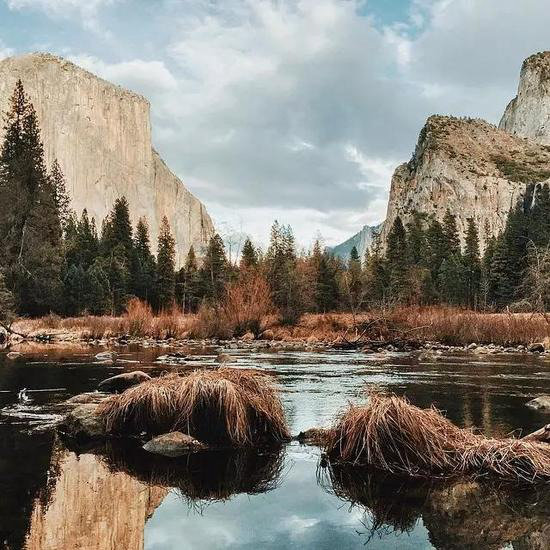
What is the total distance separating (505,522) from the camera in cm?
718

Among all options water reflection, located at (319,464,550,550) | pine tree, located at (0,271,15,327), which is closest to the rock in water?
water reflection, located at (319,464,550,550)

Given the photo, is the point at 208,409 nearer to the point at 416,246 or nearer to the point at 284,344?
the point at 284,344

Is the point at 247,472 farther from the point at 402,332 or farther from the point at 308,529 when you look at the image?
the point at 402,332

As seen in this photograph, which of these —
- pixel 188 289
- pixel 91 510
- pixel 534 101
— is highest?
pixel 534 101

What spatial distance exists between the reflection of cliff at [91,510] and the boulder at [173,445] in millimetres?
1062

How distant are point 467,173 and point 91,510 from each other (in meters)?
146

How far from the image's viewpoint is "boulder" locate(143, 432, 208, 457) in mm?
10258

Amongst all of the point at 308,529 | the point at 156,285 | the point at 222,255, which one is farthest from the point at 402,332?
the point at 222,255

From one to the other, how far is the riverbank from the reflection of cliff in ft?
83.6

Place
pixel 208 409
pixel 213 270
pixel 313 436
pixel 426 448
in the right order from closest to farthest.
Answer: pixel 426 448
pixel 208 409
pixel 313 436
pixel 213 270

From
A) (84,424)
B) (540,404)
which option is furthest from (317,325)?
(84,424)

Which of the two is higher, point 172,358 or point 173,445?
point 172,358

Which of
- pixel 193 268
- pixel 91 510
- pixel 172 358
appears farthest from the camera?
pixel 193 268

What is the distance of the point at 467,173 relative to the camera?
14375cm
